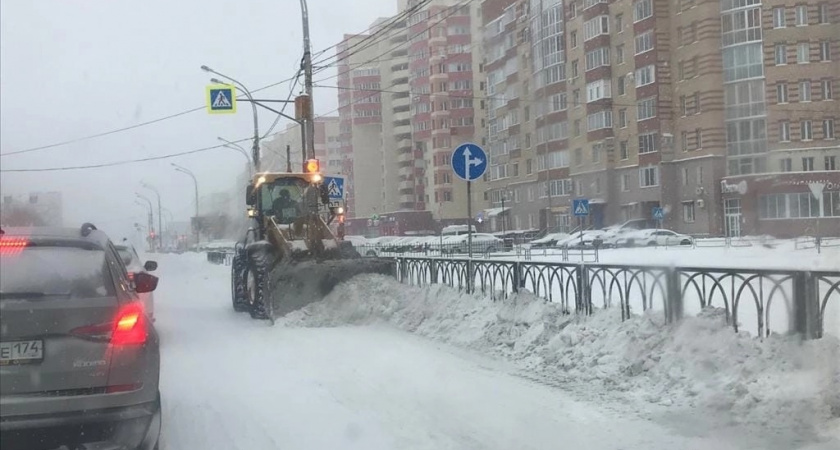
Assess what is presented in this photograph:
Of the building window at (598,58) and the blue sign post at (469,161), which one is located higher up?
the building window at (598,58)

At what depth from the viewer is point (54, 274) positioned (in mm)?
4410

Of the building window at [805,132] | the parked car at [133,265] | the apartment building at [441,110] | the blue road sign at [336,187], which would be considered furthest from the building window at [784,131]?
the apartment building at [441,110]

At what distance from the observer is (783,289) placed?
6688 millimetres

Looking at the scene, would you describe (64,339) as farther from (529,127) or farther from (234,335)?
(529,127)

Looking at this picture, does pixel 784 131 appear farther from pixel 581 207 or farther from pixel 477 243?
pixel 477 243

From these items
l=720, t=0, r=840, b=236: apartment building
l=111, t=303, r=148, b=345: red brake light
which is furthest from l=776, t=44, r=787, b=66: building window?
l=111, t=303, r=148, b=345: red brake light

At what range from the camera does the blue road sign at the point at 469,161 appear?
39.2 feet

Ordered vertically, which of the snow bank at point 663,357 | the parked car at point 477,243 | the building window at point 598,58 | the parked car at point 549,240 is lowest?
the snow bank at point 663,357

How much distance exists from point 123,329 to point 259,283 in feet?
31.5

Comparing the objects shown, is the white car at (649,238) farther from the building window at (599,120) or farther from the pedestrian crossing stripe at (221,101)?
the pedestrian crossing stripe at (221,101)

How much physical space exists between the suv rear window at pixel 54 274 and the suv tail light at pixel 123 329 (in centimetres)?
18

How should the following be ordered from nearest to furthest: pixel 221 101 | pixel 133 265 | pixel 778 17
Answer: pixel 778 17 → pixel 133 265 → pixel 221 101

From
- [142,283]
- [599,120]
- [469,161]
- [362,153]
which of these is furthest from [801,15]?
[362,153]

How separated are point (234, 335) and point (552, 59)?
10438 mm
